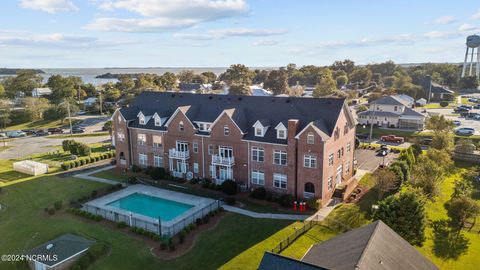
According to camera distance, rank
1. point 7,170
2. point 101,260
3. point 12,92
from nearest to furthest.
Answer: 1. point 101,260
2. point 7,170
3. point 12,92

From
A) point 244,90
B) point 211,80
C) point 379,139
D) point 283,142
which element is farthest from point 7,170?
point 211,80

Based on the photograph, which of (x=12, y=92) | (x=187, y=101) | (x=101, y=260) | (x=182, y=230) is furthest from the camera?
(x=12, y=92)

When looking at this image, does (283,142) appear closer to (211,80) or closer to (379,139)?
(379,139)

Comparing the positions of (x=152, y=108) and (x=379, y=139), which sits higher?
(x=152, y=108)

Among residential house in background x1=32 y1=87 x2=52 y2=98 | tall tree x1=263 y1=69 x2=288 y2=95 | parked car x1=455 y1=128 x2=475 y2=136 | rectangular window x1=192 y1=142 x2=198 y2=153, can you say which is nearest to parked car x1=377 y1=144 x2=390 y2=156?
parked car x1=455 y1=128 x2=475 y2=136

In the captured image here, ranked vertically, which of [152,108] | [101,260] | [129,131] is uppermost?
[152,108]

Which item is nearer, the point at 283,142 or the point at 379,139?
the point at 283,142

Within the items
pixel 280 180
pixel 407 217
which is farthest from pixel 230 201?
pixel 407 217
